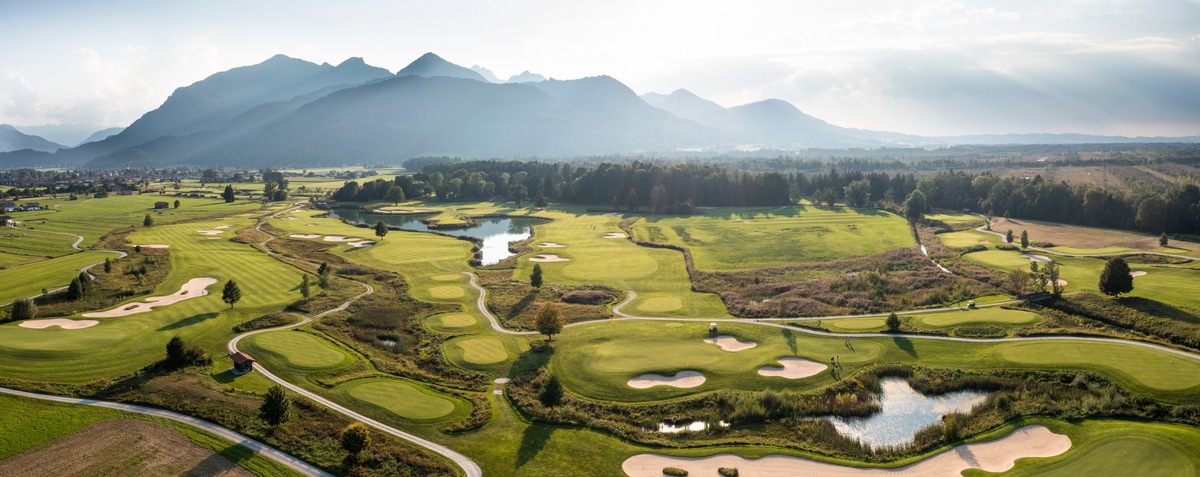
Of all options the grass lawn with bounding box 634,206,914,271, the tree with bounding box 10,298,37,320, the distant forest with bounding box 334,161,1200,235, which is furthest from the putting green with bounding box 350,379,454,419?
the distant forest with bounding box 334,161,1200,235

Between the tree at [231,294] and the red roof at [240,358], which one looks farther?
the tree at [231,294]

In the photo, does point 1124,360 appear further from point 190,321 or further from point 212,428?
point 190,321

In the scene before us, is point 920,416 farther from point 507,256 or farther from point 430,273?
point 507,256

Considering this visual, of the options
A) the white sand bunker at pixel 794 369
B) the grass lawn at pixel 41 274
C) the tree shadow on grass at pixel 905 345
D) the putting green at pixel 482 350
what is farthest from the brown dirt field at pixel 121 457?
the tree shadow on grass at pixel 905 345

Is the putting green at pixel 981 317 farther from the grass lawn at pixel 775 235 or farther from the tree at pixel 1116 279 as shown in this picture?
the grass lawn at pixel 775 235

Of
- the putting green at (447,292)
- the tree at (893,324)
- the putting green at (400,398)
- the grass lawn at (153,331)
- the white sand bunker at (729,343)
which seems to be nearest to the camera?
the putting green at (400,398)

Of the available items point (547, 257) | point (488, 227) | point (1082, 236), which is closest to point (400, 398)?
point (547, 257)

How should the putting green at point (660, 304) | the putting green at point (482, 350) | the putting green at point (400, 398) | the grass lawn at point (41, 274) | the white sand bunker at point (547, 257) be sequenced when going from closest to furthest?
the putting green at point (400, 398), the putting green at point (482, 350), the grass lawn at point (41, 274), the putting green at point (660, 304), the white sand bunker at point (547, 257)
